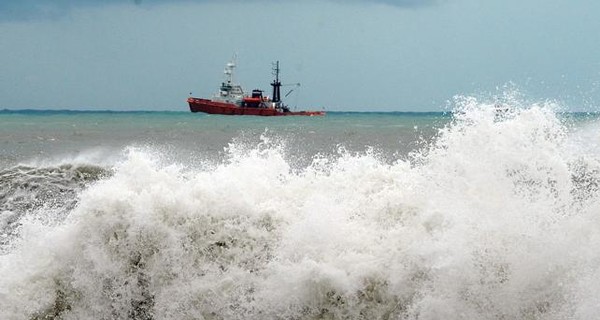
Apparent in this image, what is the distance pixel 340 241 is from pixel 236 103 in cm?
6754

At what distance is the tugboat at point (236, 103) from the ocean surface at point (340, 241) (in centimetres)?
6475

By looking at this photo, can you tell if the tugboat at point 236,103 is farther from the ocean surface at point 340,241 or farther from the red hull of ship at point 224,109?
the ocean surface at point 340,241

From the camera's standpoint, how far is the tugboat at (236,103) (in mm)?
72750

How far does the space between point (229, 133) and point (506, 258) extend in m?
29.9

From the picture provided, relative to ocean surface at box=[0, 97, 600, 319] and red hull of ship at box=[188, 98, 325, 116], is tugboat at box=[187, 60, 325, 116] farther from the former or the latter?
ocean surface at box=[0, 97, 600, 319]

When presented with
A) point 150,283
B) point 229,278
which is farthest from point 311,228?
point 150,283

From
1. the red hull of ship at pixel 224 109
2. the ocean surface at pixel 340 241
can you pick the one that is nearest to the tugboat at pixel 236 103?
the red hull of ship at pixel 224 109

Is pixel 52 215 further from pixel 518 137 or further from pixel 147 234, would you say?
pixel 518 137

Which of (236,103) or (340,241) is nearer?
(340,241)

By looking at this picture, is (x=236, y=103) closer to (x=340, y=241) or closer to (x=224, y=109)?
(x=224, y=109)

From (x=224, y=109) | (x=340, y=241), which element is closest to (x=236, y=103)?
(x=224, y=109)

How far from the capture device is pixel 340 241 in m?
6.86

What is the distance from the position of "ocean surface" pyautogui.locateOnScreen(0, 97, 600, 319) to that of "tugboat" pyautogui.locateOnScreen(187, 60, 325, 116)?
6475 cm

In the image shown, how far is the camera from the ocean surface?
239 inches
